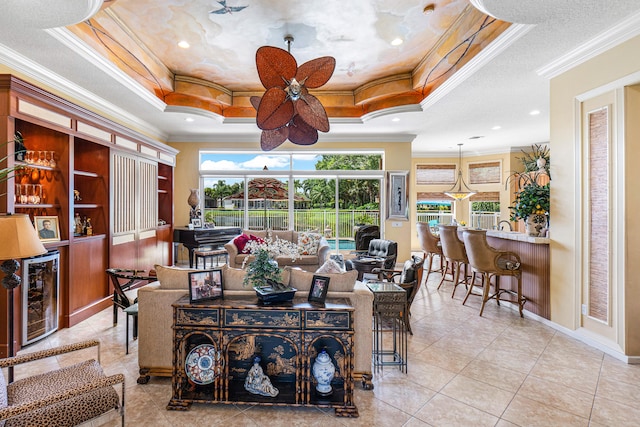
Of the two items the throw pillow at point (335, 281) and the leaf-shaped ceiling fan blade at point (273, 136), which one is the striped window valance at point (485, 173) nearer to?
the leaf-shaped ceiling fan blade at point (273, 136)

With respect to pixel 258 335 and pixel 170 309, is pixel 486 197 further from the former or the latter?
pixel 170 309

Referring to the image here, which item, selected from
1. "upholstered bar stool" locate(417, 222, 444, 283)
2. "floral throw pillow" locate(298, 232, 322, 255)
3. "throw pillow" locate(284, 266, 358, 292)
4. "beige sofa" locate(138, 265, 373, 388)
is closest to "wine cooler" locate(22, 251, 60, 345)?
"beige sofa" locate(138, 265, 373, 388)

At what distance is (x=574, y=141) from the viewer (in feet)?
10.8

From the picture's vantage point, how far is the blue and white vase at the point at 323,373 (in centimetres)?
215

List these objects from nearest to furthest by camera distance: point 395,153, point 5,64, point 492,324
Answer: point 5,64, point 492,324, point 395,153

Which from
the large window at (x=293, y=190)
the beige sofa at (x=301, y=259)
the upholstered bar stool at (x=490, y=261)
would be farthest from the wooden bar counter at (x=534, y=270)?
the large window at (x=293, y=190)

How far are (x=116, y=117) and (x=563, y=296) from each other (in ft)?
22.8

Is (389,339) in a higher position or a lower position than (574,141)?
lower

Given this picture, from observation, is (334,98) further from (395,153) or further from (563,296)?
(563,296)

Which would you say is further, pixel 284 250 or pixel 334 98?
pixel 334 98

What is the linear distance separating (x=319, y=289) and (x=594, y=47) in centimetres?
359

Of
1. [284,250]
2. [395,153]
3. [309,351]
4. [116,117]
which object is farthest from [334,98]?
[309,351]

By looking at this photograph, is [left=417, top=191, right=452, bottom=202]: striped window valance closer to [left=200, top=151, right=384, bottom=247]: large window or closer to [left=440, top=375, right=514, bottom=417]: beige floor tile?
[left=200, top=151, right=384, bottom=247]: large window

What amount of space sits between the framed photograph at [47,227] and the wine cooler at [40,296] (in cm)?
21
